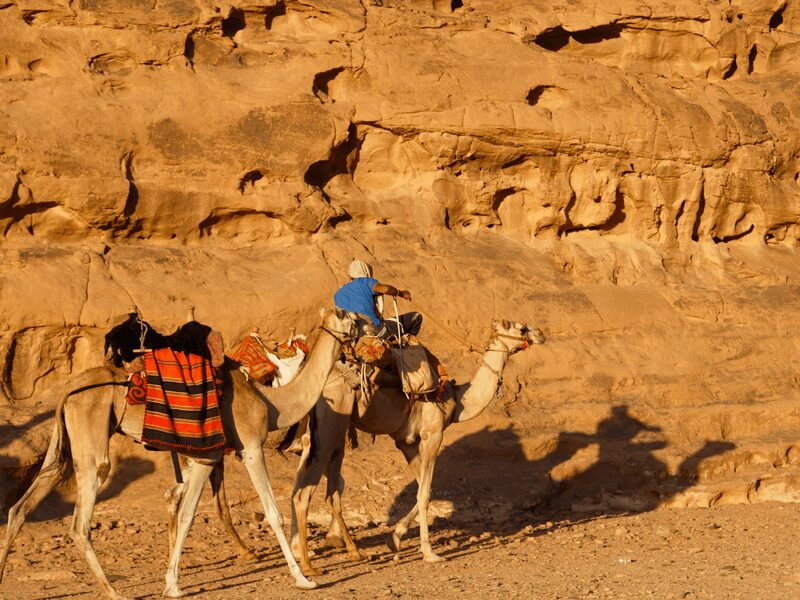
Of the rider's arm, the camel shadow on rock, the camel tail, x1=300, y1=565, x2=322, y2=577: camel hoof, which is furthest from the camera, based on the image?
the camel shadow on rock

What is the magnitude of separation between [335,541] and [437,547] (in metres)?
1.10

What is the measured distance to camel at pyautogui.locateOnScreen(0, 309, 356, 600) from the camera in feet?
30.2

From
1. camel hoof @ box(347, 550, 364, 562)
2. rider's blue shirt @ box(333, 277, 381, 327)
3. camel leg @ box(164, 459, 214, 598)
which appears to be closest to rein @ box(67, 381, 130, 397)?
camel leg @ box(164, 459, 214, 598)

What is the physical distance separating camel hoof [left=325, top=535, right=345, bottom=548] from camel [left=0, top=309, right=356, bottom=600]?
1903 millimetres

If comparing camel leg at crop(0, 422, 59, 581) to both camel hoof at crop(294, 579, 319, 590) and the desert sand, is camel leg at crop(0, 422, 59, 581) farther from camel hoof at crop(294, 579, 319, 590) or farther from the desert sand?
camel hoof at crop(294, 579, 319, 590)

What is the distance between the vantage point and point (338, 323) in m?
9.95

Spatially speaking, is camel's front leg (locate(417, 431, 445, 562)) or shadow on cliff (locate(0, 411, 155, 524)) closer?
camel's front leg (locate(417, 431, 445, 562))

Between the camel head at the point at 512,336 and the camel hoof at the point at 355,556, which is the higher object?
the camel head at the point at 512,336

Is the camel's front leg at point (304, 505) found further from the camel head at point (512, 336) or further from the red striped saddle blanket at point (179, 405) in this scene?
the camel head at point (512, 336)

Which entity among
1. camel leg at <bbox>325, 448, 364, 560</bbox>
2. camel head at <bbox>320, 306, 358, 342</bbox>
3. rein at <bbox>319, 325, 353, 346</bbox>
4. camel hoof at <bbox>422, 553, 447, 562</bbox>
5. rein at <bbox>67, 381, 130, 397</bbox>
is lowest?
camel hoof at <bbox>422, 553, 447, 562</bbox>

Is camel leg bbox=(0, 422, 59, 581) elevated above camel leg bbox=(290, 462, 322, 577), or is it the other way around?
camel leg bbox=(0, 422, 59, 581)

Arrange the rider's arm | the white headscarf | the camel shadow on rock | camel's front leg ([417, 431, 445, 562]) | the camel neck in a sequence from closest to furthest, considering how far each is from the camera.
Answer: the rider's arm < camel's front leg ([417, 431, 445, 562]) < the white headscarf < the camel neck < the camel shadow on rock

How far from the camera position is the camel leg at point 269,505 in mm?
9320

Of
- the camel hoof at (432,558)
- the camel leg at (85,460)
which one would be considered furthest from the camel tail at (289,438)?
the camel leg at (85,460)
